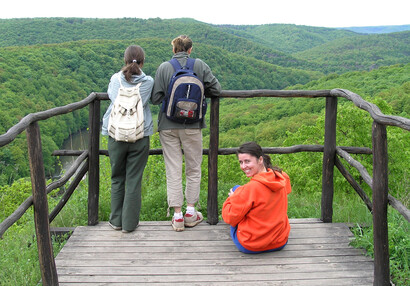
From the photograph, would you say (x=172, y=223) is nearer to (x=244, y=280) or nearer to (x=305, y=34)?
(x=244, y=280)

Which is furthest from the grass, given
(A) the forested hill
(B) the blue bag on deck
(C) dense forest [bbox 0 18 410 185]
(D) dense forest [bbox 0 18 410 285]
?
(A) the forested hill

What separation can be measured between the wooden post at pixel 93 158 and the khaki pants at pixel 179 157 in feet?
1.88

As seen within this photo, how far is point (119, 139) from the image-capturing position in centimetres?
312

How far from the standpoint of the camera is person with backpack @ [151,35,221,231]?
3084 millimetres

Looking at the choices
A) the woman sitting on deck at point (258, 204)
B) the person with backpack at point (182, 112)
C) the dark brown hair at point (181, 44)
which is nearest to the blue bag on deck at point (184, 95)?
the person with backpack at point (182, 112)

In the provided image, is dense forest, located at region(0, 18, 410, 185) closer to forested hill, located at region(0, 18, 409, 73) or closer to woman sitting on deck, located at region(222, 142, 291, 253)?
forested hill, located at region(0, 18, 409, 73)

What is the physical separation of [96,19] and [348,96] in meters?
127

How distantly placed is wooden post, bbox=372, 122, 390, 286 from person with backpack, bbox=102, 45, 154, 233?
167cm

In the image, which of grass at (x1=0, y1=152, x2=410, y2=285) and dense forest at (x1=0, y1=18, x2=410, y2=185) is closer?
grass at (x1=0, y1=152, x2=410, y2=285)

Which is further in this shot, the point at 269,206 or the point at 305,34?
the point at 305,34

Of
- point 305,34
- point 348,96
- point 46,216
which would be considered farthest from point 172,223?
point 305,34

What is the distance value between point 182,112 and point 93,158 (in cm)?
94

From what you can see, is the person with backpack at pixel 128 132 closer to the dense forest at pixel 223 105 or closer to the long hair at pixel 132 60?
the long hair at pixel 132 60

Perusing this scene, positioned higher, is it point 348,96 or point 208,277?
point 348,96
